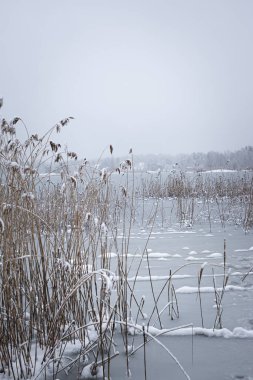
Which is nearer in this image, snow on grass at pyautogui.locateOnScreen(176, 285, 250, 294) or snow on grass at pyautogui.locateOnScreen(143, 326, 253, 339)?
snow on grass at pyautogui.locateOnScreen(143, 326, 253, 339)

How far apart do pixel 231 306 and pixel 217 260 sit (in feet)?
4.29

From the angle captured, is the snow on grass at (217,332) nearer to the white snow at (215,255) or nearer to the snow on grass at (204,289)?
the snow on grass at (204,289)

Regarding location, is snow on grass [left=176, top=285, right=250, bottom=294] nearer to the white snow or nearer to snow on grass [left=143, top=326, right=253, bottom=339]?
snow on grass [left=143, top=326, right=253, bottom=339]

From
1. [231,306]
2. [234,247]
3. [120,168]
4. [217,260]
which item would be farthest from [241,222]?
[120,168]

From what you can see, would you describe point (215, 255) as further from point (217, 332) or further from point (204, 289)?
point (217, 332)

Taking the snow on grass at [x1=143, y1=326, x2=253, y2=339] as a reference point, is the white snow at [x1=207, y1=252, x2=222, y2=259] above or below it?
above

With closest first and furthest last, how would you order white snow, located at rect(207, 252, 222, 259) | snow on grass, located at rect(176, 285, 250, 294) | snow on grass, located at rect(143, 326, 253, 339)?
snow on grass, located at rect(143, 326, 253, 339) < snow on grass, located at rect(176, 285, 250, 294) < white snow, located at rect(207, 252, 222, 259)

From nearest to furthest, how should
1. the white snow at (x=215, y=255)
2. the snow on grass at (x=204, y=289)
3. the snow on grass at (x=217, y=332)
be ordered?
1. the snow on grass at (x=217, y=332)
2. the snow on grass at (x=204, y=289)
3. the white snow at (x=215, y=255)

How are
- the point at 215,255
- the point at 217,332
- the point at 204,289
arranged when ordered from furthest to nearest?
1. the point at 215,255
2. the point at 204,289
3. the point at 217,332

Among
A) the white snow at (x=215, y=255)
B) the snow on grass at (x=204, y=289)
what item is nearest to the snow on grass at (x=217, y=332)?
the snow on grass at (x=204, y=289)

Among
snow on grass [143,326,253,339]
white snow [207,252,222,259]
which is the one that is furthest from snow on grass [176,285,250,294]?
white snow [207,252,222,259]

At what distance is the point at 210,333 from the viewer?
5.81 feet

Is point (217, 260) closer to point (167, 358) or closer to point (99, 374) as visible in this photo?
point (167, 358)

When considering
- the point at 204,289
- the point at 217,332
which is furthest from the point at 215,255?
the point at 217,332
